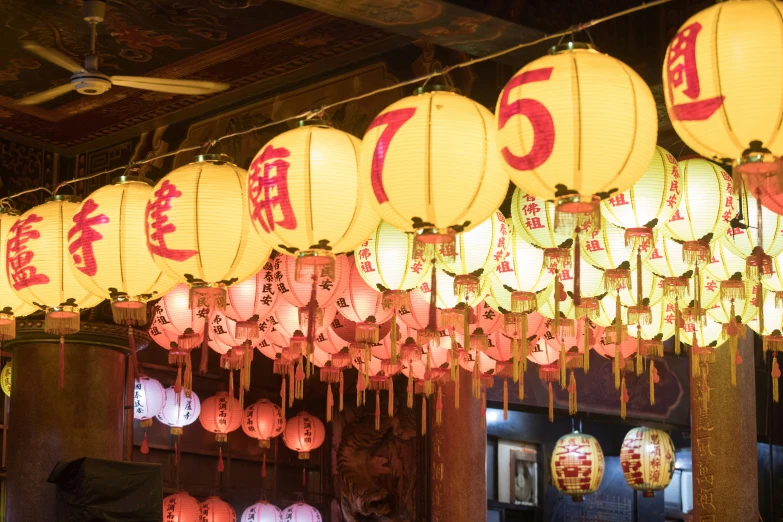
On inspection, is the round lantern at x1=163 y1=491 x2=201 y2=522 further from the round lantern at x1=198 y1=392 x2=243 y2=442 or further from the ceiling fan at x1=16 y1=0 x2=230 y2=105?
the ceiling fan at x1=16 y1=0 x2=230 y2=105

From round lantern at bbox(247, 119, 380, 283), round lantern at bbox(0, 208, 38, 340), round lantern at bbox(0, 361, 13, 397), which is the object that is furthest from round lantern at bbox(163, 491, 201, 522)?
round lantern at bbox(247, 119, 380, 283)

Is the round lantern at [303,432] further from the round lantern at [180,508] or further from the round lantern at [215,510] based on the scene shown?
the round lantern at [180,508]

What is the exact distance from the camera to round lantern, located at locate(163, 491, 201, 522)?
1023 centimetres

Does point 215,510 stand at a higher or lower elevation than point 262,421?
lower

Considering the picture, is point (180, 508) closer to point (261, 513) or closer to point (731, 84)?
point (261, 513)

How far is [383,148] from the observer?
4516 millimetres

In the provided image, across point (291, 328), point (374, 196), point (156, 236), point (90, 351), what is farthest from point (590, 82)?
point (90, 351)

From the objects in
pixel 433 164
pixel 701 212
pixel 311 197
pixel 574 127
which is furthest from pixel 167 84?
pixel 701 212

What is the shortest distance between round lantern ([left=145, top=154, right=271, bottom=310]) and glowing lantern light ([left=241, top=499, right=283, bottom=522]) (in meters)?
5.92

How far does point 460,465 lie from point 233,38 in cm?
394

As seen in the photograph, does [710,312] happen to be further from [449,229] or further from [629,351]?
[449,229]

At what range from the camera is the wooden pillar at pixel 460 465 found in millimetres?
9016

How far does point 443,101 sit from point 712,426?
372 cm

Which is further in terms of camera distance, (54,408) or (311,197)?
(54,408)
